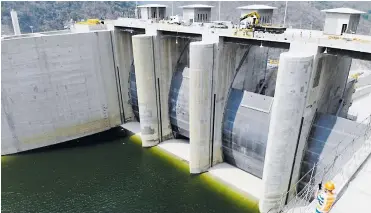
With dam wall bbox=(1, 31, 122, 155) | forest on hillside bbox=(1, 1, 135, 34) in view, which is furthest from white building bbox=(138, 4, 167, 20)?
forest on hillside bbox=(1, 1, 135, 34)

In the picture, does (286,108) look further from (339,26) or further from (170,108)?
(170,108)

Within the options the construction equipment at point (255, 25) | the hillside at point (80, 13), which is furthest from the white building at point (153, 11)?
the hillside at point (80, 13)

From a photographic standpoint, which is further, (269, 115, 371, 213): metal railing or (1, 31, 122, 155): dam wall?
(1, 31, 122, 155): dam wall

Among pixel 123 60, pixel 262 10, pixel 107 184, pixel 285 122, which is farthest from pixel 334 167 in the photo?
pixel 123 60

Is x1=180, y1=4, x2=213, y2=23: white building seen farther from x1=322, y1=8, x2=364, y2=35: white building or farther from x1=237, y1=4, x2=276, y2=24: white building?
x1=322, y1=8, x2=364, y2=35: white building

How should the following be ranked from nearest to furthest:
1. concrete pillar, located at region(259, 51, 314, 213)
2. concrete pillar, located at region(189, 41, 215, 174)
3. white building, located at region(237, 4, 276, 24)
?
concrete pillar, located at region(259, 51, 314, 213)
concrete pillar, located at region(189, 41, 215, 174)
white building, located at region(237, 4, 276, 24)

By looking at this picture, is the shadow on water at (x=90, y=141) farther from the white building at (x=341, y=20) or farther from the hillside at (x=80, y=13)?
the hillside at (x=80, y=13)
